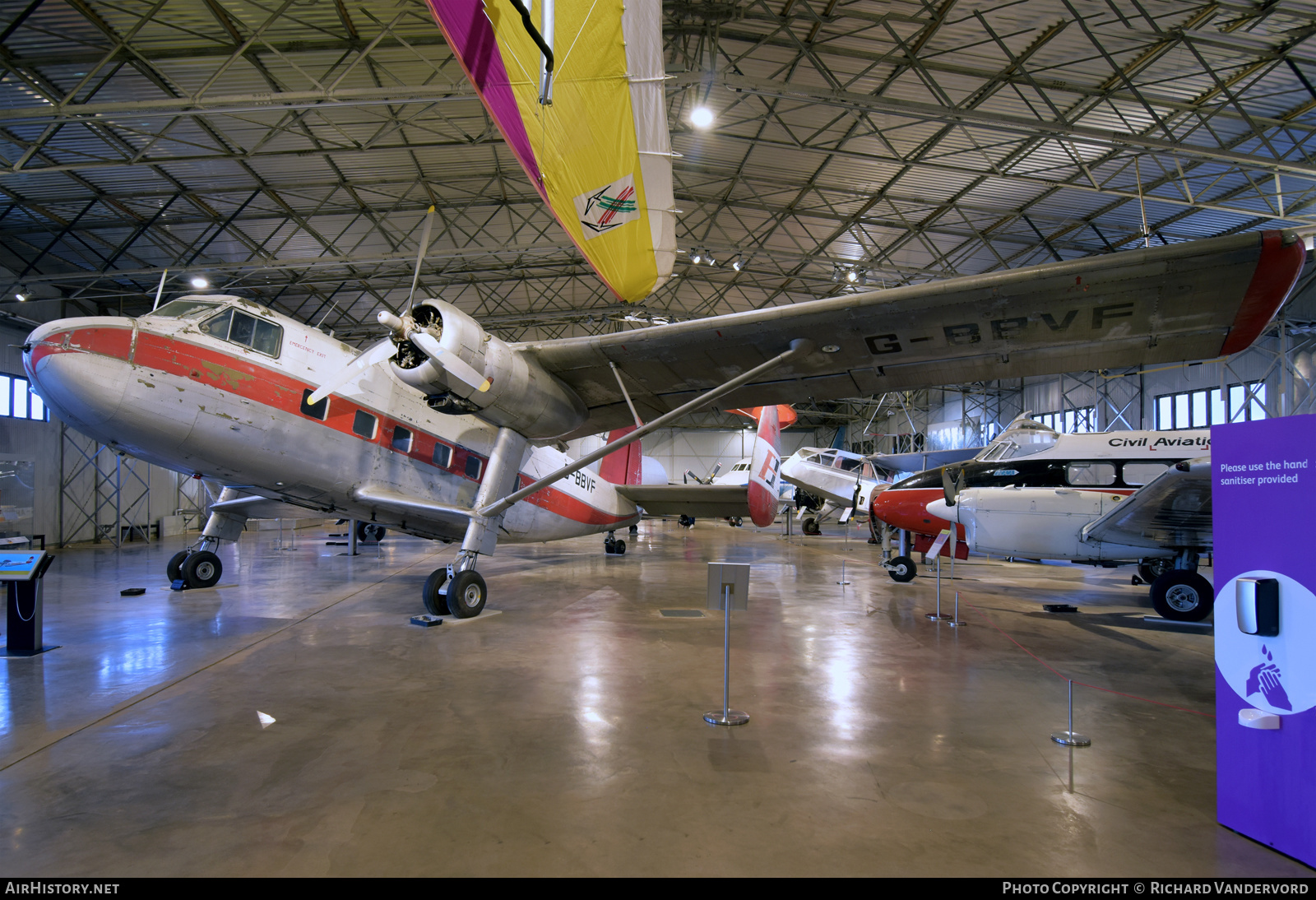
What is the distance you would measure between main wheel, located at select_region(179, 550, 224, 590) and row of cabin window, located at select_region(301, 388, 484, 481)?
188 inches

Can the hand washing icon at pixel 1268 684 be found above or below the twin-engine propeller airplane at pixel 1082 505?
below

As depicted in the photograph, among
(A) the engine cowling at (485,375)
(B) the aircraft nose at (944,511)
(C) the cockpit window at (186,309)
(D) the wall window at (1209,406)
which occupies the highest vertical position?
(D) the wall window at (1209,406)

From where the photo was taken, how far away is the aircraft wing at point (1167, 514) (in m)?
6.64

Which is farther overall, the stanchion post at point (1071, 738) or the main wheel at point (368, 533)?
the main wheel at point (368, 533)

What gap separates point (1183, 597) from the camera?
837cm

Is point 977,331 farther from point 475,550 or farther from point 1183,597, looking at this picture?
point 475,550

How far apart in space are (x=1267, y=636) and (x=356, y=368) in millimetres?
7984

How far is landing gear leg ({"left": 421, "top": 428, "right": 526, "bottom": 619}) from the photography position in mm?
7691

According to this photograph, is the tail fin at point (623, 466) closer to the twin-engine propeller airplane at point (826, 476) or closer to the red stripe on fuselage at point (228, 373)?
the red stripe on fuselage at point (228, 373)

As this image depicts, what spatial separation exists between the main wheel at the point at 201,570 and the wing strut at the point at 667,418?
5.94 meters

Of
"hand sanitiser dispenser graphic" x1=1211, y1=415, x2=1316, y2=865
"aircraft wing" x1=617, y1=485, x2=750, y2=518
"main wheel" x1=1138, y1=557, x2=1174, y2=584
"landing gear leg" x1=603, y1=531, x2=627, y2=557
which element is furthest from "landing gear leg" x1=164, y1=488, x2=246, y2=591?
"main wheel" x1=1138, y1=557, x2=1174, y2=584

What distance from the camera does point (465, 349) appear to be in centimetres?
666

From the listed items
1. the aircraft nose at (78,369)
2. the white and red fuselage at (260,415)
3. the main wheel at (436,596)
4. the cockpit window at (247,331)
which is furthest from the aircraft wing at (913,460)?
the aircraft nose at (78,369)
